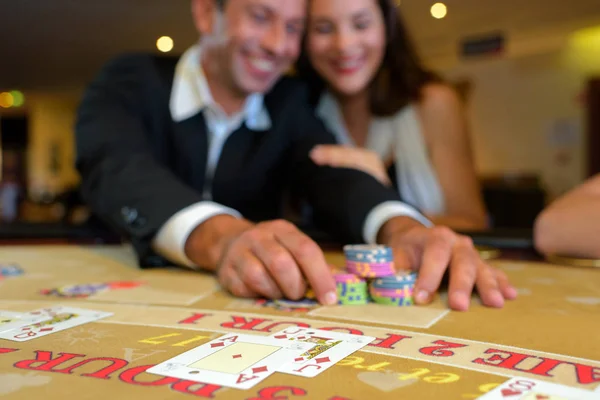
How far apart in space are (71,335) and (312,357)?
0.31 metres

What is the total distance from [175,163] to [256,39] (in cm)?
43

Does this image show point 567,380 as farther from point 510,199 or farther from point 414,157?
point 510,199

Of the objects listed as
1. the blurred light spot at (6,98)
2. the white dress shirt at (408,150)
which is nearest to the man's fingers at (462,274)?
the white dress shirt at (408,150)

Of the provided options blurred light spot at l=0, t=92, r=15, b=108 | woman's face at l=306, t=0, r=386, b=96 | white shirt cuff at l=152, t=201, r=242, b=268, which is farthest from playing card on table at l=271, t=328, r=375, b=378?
blurred light spot at l=0, t=92, r=15, b=108

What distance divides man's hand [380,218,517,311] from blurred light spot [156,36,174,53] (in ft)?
3.80

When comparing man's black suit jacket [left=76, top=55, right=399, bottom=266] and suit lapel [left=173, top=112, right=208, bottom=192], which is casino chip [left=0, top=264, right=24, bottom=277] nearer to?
man's black suit jacket [left=76, top=55, right=399, bottom=266]

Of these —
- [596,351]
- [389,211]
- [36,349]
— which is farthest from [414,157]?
[36,349]

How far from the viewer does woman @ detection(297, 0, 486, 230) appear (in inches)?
84.6

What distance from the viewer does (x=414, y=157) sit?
2213 millimetres

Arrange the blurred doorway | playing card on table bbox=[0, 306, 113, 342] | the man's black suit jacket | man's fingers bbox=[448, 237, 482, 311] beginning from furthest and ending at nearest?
the blurred doorway, the man's black suit jacket, man's fingers bbox=[448, 237, 482, 311], playing card on table bbox=[0, 306, 113, 342]

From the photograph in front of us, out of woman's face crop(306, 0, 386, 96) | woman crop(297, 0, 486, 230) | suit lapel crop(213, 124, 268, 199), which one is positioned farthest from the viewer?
woman crop(297, 0, 486, 230)

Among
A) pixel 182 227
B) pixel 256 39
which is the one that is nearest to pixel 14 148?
pixel 256 39

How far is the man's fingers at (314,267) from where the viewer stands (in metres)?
0.85

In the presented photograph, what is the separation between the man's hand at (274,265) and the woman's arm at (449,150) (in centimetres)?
136
